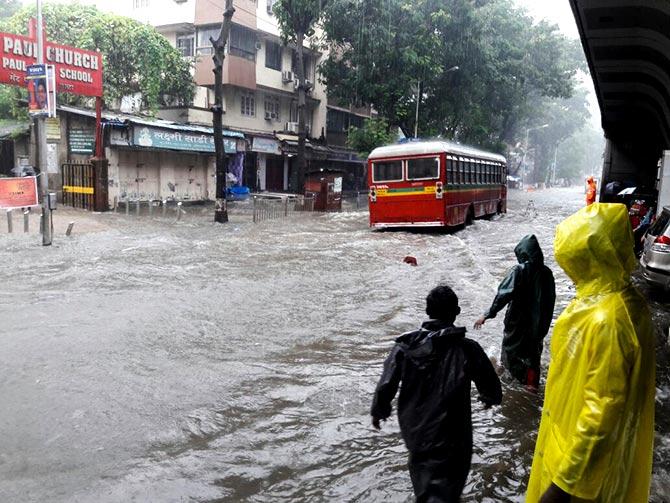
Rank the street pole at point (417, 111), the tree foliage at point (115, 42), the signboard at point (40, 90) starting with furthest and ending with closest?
the street pole at point (417, 111), the tree foliage at point (115, 42), the signboard at point (40, 90)

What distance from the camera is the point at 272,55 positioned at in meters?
32.8

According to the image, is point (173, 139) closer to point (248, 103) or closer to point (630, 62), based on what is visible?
point (248, 103)

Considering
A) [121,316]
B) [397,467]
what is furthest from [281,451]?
[121,316]

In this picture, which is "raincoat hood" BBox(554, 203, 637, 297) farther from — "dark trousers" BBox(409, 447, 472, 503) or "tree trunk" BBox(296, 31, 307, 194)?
"tree trunk" BBox(296, 31, 307, 194)

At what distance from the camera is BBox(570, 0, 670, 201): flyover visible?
33.0 feet

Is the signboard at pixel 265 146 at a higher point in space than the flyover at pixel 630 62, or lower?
lower

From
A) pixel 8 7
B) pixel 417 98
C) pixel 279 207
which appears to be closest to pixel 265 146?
pixel 279 207

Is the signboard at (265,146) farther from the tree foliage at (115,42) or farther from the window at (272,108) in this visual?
the tree foliage at (115,42)

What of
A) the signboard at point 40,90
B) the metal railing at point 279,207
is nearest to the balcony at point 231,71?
the metal railing at point 279,207

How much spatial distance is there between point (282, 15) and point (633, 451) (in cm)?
2771

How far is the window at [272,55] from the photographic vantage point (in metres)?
32.4

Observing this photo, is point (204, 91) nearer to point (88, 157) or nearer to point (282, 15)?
point (282, 15)

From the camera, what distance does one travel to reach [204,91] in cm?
3094

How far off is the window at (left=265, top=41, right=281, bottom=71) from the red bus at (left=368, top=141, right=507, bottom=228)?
17.1m
